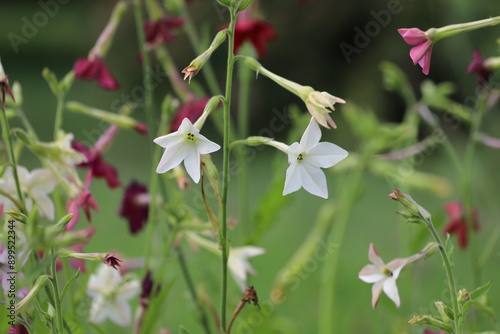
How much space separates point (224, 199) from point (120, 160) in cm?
369

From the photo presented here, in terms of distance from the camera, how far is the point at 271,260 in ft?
7.95

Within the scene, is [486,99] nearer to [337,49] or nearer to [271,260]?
[271,260]

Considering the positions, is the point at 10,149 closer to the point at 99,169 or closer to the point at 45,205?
the point at 45,205

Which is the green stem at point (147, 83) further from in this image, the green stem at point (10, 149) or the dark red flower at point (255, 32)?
the green stem at point (10, 149)

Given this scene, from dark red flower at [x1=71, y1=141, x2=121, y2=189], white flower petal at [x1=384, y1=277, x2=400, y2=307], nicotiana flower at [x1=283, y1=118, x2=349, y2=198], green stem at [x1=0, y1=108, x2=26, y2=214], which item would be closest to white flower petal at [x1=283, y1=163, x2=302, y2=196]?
nicotiana flower at [x1=283, y1=118, x2=349, y2=198]

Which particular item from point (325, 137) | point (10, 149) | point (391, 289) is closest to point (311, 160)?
point (391, 289)

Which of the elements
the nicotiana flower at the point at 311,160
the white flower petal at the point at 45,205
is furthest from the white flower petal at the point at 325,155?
the white flower petal at the point at 45,205

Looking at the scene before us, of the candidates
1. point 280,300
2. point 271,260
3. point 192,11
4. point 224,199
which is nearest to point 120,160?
point 192,11

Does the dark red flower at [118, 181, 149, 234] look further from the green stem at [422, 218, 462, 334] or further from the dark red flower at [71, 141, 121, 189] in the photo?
the green stem at [422, 218, 462, 334]

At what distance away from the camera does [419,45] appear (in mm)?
552

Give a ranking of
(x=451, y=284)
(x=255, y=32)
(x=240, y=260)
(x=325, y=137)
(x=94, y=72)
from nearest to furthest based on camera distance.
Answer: (x=451, y=284), (x=240, y=260), (x=94, y=72), (x=255, y=32), (x=325, y=137)

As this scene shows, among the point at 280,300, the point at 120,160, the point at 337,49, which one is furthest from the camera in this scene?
the point at 337,49

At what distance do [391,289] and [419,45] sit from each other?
0.19 metres

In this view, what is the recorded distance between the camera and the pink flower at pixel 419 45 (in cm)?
54
